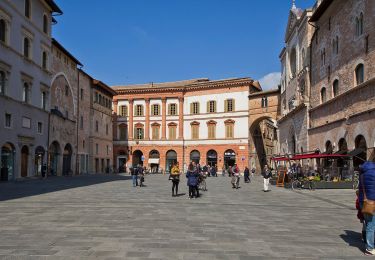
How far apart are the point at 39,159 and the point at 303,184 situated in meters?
22.2

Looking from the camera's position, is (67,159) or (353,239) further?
(67,159)

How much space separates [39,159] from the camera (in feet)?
115

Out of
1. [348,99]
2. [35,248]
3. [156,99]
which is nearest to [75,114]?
[156,99]

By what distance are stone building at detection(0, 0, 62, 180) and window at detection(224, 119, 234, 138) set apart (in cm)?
3009

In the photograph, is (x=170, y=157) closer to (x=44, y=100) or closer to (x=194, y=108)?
(x=194, y=108)

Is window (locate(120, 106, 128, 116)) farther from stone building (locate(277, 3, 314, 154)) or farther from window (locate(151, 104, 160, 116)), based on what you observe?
stone building (locate(277, 3, 314, 154))

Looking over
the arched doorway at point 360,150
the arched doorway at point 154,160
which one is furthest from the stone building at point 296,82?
the arched doorway at point 154,160

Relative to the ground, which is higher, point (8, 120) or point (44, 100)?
point (44, 100)

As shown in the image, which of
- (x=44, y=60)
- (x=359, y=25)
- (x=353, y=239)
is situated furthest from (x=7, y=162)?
(x=353, y=239)

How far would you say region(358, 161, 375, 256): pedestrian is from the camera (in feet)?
23.1

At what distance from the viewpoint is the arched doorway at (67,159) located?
42.2 meters

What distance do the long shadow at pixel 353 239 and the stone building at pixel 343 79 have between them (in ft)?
47.7

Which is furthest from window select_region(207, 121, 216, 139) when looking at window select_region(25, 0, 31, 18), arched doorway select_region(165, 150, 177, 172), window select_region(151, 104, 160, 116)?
window select_region(25, 0, 31, 18)

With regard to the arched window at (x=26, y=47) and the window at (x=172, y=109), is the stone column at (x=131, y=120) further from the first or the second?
the arched window at (x=26, y=47)
